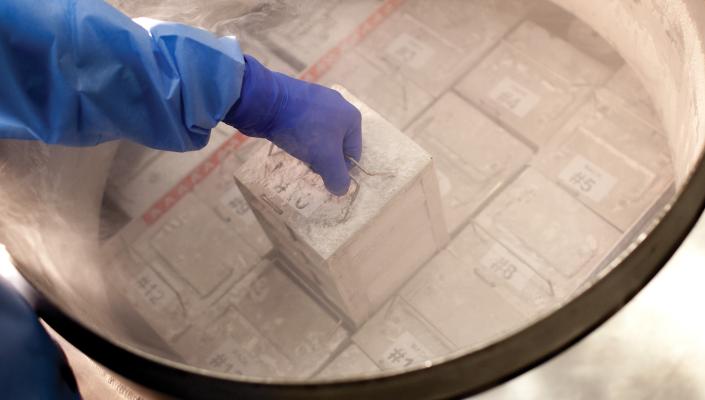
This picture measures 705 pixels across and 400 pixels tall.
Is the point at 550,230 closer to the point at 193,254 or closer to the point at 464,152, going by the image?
the point at 464,152

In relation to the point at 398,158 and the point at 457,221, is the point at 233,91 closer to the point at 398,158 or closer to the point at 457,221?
the point at 398,158

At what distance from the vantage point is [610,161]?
58.5 inches

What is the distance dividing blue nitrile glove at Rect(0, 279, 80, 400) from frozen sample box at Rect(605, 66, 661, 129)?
3.96 ft

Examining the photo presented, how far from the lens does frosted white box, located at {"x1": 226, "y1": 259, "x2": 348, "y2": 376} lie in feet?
4.64

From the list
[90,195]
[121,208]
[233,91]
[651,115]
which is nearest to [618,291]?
[233,91]

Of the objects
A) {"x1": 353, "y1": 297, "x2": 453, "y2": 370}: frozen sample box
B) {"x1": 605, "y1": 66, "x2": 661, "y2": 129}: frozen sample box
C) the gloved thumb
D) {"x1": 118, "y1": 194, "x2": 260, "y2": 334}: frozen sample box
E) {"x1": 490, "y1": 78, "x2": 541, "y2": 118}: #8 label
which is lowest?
{"x1": 118, "y1": 194, "x2": 260, "y2": 334}: frozen sample box

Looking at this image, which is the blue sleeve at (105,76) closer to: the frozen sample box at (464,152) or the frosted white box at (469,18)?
the frozen sample box at (464,152)

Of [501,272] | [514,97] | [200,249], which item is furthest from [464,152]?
[200,249]

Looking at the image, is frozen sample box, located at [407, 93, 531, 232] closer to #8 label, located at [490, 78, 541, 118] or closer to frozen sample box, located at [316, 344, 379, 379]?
#8 label, located at [490, 78, 541, 118]

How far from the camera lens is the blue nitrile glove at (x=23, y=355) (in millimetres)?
790

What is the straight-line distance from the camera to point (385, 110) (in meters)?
1.64

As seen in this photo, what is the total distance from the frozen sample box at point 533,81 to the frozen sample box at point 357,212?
335 millimetres

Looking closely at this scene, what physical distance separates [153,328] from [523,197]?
2.59 feet

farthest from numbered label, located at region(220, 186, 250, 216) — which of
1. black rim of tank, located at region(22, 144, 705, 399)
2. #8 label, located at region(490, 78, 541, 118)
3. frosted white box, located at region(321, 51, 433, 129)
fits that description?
black rim of tank, located at region(22, 144, 705, 399)
